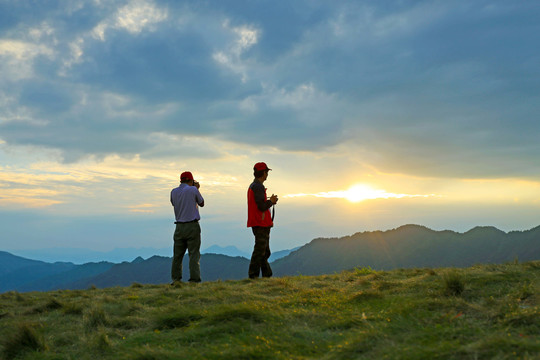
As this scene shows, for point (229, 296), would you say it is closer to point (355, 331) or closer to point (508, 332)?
point (355, 331)

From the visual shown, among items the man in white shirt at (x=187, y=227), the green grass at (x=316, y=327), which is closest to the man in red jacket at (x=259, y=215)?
the man in white shirt at (x=187, y=227)

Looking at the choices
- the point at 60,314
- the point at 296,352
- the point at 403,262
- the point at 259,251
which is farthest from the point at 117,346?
the point at 403,262

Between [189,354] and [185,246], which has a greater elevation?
[185,246]

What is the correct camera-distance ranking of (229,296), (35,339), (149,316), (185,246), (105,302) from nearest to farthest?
(35,339), (149,316), (229,296), (105,302), (185,246)

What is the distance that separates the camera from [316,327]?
495 centimetres

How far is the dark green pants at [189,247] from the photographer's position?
11.8m

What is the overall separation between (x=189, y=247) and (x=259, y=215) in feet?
7.63

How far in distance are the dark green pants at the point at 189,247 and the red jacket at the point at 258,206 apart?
1.62 metres

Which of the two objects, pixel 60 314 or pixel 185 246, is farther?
pixel 185 246

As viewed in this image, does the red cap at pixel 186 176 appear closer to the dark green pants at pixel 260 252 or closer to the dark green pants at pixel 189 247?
the dark green pants at pixel 189 247

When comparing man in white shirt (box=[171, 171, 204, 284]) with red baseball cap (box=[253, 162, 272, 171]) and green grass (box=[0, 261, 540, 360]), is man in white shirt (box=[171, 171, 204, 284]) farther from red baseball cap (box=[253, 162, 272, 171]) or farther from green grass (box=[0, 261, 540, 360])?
green grass (box=[0, 261, 540, 360])

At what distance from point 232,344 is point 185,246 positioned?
8101mm

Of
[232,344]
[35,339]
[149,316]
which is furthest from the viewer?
[149,316]

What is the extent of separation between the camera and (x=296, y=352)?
4055mm
